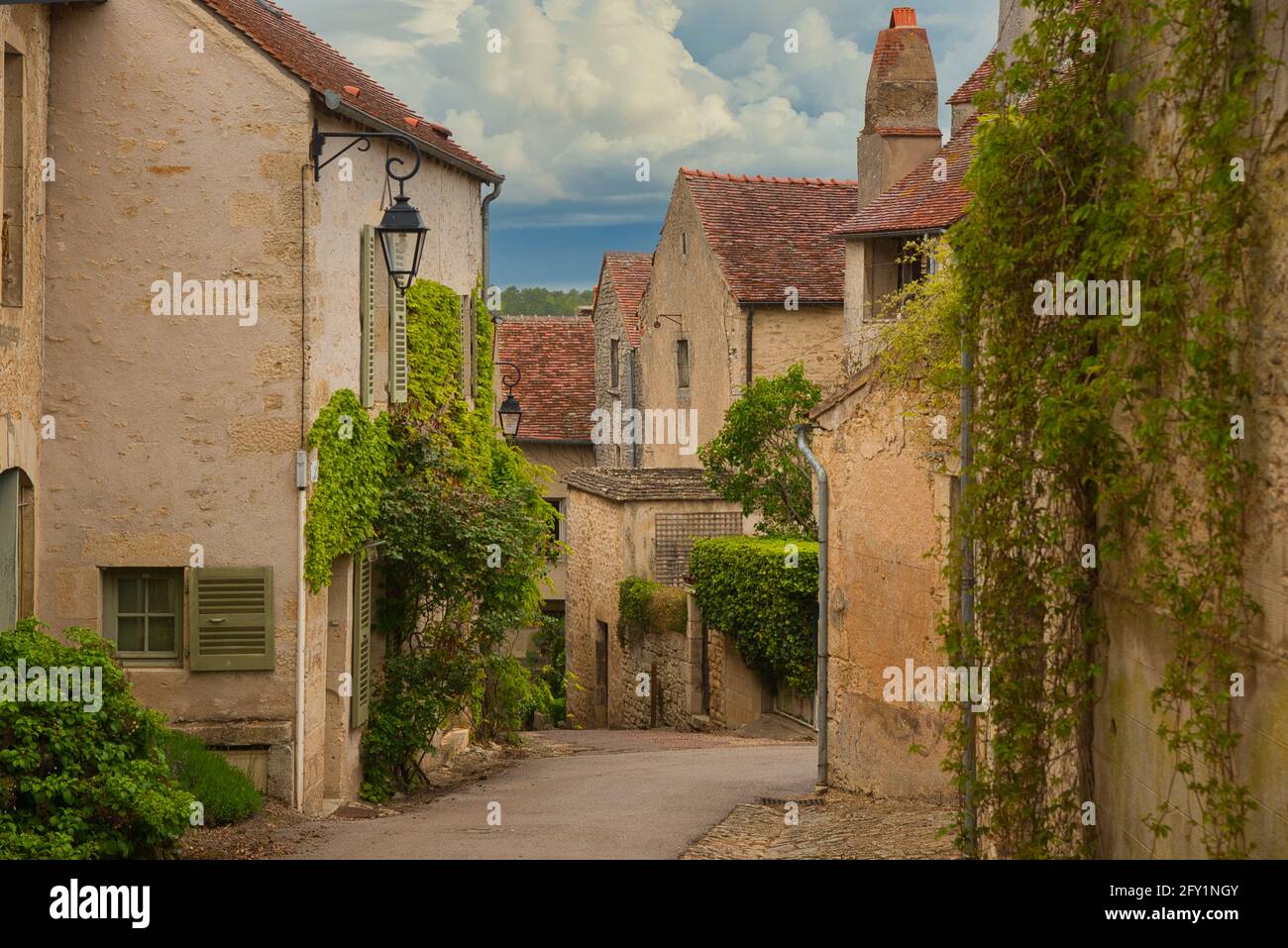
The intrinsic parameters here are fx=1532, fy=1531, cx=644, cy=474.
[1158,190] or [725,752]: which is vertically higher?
[1158,190]

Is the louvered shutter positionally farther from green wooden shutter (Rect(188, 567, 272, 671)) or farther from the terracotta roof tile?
the terracotta roof tile

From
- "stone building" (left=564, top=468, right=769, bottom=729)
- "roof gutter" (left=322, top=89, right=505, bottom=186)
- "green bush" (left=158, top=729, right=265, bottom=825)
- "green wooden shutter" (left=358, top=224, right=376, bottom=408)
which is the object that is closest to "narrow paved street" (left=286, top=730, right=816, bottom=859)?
"green bush" (left=158, top=729, right=265, bottom=825)

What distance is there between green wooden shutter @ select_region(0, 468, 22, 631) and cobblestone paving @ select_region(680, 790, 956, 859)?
5.26 meters

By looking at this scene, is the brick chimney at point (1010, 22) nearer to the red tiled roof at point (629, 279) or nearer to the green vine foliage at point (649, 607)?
the green vine foliage at point (649, 607)

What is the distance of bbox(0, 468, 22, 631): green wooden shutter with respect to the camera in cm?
1112

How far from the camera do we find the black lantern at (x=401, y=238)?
41.4ft

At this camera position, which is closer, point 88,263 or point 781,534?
point 88,263

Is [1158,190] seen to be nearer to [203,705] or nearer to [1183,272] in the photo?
[1183,272]

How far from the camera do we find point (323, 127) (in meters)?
12.9

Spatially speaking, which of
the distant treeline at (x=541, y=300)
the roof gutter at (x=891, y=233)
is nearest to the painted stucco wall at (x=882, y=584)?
the roof gutter at (x=891, y=233)

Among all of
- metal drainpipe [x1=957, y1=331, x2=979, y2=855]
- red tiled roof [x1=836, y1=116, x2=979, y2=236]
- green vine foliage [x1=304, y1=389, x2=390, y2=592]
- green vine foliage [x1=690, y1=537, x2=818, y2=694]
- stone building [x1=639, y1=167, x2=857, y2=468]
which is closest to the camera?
metal drainpipe [x1=957, y1=331, x2=979, y2=855]

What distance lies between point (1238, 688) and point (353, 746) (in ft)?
33.4

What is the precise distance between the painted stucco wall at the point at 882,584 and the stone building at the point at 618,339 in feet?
74.0
